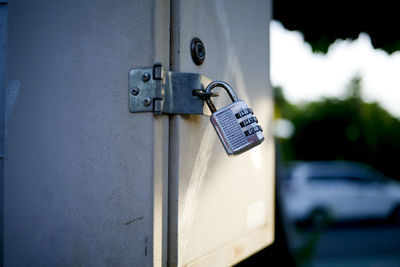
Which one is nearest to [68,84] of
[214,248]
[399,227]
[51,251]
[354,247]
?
[51,251]

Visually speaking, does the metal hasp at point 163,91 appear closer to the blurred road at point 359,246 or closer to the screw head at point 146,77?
the screw head at point 146,77

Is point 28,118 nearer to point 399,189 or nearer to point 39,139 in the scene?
point 39,139

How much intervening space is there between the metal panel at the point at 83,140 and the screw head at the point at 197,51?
94mm

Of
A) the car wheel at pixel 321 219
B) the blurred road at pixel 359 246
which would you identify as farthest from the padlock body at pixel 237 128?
the blurred road at pixel 359 246

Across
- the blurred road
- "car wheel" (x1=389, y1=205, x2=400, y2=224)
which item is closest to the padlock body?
the blurred road

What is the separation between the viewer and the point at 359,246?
7418mm

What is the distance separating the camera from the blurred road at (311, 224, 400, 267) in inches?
240

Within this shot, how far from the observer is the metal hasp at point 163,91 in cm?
89

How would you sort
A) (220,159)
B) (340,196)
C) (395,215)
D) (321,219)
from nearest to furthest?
(220,159), (321,219), (340,196), (395,215)

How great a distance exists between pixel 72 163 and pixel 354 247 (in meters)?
7.65

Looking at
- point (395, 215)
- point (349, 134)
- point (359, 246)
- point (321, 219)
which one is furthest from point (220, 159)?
point (349, 134)

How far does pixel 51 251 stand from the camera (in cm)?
98

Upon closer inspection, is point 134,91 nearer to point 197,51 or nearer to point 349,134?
point 197,51

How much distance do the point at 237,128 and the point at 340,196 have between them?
10.1 meters
